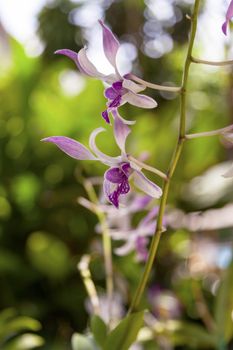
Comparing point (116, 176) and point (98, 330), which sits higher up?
point (116, 176)

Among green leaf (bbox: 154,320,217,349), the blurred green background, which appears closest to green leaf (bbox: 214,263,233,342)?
green leaf (bbox: 154,320,217,349)

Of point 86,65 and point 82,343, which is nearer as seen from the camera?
point 86,65

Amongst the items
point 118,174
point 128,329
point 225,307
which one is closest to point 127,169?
point 118,174

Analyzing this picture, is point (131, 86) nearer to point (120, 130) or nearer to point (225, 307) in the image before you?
point (120, 130)

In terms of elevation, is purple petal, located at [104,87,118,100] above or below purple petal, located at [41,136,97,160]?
above

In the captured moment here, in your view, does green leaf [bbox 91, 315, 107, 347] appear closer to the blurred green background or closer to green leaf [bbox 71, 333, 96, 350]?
green leaf [bbox 71, 333, 96, 350]
